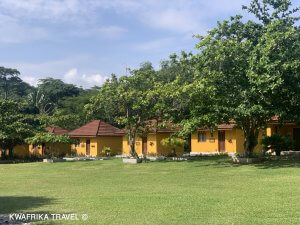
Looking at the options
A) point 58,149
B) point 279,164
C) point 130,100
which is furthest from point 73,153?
point 279,164

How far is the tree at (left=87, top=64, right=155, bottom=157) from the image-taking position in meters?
31.0

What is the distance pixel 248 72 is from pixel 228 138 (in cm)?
1394

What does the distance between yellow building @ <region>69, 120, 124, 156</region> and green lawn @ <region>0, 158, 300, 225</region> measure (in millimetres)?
21623

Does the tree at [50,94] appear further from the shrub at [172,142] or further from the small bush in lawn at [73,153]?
the shrub at [172,142]

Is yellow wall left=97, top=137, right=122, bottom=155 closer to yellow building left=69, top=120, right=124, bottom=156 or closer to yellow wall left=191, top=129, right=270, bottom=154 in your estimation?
yellow building left=69, top=120, right=124, bottom=156

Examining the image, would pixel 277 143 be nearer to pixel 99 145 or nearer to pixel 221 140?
pixel 221 140

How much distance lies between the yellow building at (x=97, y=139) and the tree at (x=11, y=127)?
508 cm

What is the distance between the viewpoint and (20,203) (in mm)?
13445

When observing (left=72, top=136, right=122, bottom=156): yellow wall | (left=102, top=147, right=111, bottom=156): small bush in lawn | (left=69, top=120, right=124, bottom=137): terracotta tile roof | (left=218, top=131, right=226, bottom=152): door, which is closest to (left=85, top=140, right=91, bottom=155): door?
(left=72, top=136, right=122, bottom=156): yellow wall

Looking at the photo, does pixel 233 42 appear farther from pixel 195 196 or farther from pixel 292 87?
pixel 195 196

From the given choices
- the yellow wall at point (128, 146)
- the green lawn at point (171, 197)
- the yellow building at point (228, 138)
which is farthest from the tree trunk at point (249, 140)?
the yellow wall at point (128, 146)

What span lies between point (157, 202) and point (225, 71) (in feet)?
47.4

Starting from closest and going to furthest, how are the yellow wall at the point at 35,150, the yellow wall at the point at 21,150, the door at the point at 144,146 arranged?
the door at the point at 144,146 < the yellow wall at the point at 35,150 < the yellow wall at the point at 21,150

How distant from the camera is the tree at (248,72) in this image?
24062mm
